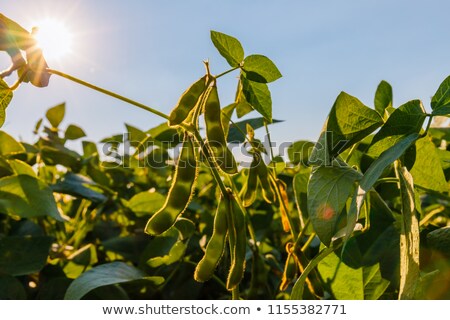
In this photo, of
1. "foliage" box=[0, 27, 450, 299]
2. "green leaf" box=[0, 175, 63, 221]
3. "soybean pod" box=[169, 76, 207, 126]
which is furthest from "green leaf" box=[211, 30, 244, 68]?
"green leaf" box=[0, 175, 63, 221]

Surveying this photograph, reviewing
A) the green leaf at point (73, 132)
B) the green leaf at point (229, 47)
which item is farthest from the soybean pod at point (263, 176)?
the green leaf at point (73, 132)

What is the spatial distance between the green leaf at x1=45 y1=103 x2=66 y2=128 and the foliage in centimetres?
17

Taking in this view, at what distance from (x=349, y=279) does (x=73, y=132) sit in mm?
1673

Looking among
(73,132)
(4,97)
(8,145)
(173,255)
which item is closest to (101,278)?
(173,255)

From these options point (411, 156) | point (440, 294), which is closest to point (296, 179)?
point (411, 156)

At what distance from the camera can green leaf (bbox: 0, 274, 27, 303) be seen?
1.51m

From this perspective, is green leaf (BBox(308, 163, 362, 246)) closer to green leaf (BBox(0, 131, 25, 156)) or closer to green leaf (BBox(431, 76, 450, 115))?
green leaf (BBox(431, 76, 450, 115))

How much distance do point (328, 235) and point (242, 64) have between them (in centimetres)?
43

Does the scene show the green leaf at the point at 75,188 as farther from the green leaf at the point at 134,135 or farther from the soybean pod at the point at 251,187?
the soybean pod at the point at 251,187

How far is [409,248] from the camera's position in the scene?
2.17 ft

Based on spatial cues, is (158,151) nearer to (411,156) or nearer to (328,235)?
(411,156)

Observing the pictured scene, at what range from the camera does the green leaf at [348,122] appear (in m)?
0.82

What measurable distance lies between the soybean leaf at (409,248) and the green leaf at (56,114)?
1.99m

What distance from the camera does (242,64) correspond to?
104cm
